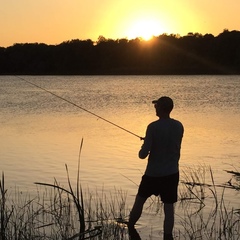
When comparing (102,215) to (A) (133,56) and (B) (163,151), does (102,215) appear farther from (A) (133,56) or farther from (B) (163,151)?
(A) (133,56)

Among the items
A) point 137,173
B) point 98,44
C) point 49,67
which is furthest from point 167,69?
point 137,173

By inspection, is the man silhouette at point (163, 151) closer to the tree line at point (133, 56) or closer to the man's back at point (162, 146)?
the man's back at point (162, 146)

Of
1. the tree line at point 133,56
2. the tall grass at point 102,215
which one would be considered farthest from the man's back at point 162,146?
the tree line at point 133,56

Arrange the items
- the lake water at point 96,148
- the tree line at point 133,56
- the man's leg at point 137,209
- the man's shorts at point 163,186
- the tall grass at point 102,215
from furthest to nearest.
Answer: the tree line at point 133,56 < the lake water at point 96,148 < the tall grass at point 102,215 < the man's leg at point 137,209 < the man's shorts at point 163,186

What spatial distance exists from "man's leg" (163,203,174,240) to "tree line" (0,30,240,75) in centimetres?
9268

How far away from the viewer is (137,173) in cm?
1280

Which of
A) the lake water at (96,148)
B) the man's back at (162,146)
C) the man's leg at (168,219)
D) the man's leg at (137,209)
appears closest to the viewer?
the man's back at (162,146)

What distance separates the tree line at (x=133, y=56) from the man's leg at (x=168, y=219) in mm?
92683

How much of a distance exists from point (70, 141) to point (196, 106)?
2007 cm

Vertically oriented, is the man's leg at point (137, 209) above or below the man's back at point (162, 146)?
below

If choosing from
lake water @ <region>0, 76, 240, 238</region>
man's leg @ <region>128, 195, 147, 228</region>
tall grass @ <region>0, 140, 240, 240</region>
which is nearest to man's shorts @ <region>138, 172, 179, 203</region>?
man's leg @ <region>128, 195, 147, 228</region>

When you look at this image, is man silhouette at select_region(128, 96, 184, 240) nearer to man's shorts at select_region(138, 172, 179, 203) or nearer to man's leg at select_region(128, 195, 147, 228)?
man's shorts at select_region(138, 172, 179, 203)

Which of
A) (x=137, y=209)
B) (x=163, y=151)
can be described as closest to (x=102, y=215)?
(x=137, y=209)

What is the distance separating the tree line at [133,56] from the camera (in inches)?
4053
